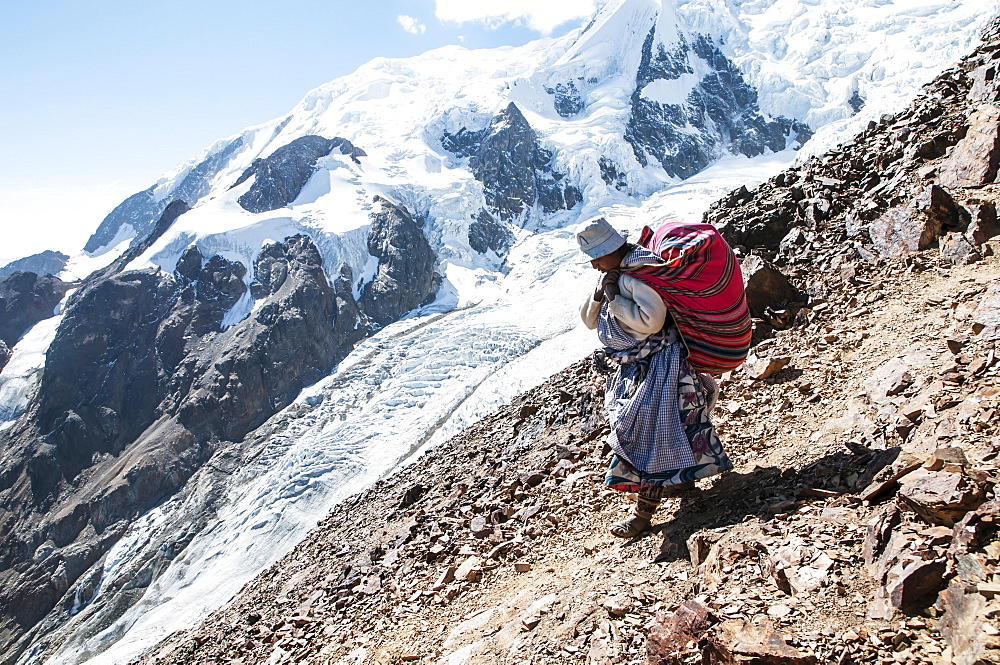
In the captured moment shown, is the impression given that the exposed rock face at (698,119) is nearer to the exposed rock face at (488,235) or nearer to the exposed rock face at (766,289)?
the exposed rock face at (488,235)

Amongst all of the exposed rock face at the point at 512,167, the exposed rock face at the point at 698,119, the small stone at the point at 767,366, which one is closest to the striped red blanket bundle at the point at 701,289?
the small stone at the point at 767,366

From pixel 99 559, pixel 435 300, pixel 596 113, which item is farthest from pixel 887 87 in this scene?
pixel 99 559

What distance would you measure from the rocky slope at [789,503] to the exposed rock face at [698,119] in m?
90.7

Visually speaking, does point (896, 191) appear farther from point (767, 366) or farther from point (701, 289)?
point (701, 289)

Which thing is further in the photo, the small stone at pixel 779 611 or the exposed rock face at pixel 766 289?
the exposed rock face at pixel 766 289

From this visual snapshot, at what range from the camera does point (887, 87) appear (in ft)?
249

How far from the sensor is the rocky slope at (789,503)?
2178mm

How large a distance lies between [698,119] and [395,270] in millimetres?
72214

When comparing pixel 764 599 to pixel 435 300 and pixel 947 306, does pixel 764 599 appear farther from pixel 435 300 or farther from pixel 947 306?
pixel 435 300

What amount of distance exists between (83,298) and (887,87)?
332 feet

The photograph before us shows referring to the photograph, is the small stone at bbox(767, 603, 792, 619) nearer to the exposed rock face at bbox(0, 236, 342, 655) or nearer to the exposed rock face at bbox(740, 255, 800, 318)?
the exposed rock face at bbox(740, 255, 800, 318)

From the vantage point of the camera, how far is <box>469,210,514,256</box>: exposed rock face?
7469 cm

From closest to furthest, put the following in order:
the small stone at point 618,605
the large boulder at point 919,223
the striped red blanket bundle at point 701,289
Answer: the small stone at point 618,605
the striped red blanket bundle at point 701,289
the large boulder at point 919,223

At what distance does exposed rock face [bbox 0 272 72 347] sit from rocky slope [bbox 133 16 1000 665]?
8646 centimetres
